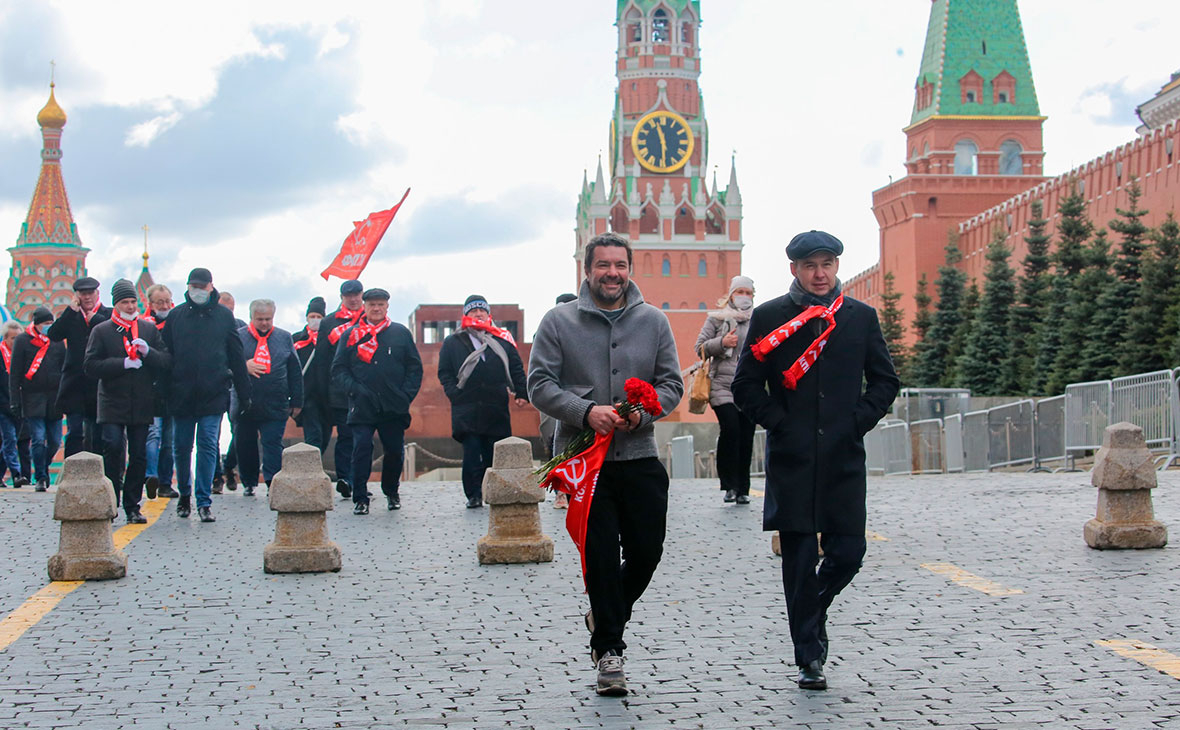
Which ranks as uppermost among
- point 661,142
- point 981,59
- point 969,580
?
point 661,142

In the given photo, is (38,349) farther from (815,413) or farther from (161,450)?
(815,413)

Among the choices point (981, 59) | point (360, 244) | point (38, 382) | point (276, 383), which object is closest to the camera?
point (276, 383)

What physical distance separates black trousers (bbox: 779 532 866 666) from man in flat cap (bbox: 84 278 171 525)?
667 centimetres

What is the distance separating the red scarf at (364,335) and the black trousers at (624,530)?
6.83m

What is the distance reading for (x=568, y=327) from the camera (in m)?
5.97

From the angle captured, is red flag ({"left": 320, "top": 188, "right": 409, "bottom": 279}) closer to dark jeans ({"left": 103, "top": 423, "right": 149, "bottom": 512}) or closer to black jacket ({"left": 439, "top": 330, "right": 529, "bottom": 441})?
black jacket ({"left": 439, "top": 330, "right": 529, "bottom": 441})

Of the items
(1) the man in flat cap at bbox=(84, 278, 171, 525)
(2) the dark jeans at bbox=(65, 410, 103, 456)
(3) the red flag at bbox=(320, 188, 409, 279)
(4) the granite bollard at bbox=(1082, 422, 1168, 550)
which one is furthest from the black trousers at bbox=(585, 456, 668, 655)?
(3) the red flag at bbox=(320, 188, 409, 279)

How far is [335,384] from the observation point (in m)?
13.4

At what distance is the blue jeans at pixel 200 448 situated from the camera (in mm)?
11836

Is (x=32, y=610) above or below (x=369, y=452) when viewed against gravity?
below

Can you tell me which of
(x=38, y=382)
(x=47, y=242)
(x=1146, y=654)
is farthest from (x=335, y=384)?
(x=47, y=242)

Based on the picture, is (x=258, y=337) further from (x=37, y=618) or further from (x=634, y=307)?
(x=634, y=307)

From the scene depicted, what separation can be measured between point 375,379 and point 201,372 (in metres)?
1.38

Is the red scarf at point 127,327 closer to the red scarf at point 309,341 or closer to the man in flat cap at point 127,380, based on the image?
the man in flat cap at point 127,380
